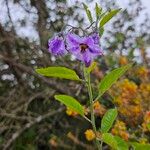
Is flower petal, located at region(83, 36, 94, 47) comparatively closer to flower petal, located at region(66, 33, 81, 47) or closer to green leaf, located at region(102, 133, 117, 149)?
flower petal, located at region(66, 33, 81, 47)

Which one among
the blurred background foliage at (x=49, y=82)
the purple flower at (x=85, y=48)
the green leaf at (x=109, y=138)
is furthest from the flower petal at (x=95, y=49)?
the blurred background foliage at (x=49, y=82)

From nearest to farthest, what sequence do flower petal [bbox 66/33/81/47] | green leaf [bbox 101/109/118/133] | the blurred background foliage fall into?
flower petal [bbox 66/33/81/47], green leaf [bbox 101/109/118/133], the blurred background foliage

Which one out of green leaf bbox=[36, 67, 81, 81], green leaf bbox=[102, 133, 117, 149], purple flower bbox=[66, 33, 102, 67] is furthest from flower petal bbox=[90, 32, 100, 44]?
green leaf bbox=[102, 133, 117, 149]

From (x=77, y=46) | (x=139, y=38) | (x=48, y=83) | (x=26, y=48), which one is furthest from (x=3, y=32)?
(x=77, y=46)

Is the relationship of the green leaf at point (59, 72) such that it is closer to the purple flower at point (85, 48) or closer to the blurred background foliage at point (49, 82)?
the purple flower at point (85, 48)

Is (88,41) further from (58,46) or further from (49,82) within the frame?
(49,82)

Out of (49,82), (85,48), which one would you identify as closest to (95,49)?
(85,48)
